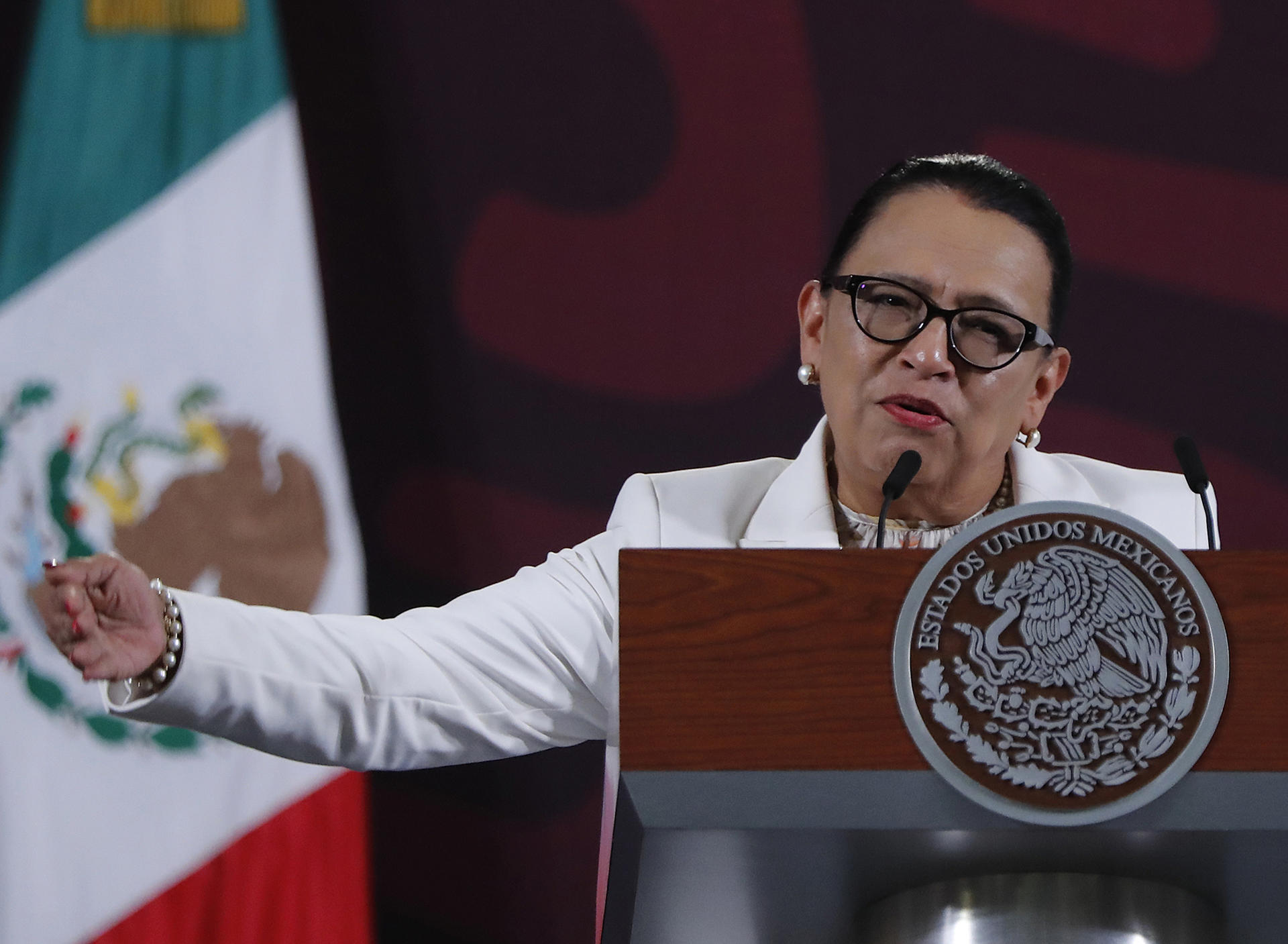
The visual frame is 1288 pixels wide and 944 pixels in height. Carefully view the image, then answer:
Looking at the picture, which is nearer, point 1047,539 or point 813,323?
point 1047,539

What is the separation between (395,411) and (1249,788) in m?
1.65

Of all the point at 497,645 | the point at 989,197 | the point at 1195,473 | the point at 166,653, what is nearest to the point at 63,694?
the point at 497,645

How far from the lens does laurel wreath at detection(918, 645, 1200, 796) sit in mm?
861

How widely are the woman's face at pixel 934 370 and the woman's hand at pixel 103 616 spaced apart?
79cm

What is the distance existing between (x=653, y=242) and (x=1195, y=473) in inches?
52.7

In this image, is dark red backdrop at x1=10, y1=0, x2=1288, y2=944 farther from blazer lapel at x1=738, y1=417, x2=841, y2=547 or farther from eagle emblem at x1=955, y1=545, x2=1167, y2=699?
eagle emblem at x1=955, y1=545, x2=1167, y2=699

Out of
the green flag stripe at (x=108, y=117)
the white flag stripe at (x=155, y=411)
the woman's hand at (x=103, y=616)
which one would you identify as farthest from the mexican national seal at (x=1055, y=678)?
the green flag stripe at (x=108, y=117)

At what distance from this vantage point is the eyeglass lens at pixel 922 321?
1.57 metres

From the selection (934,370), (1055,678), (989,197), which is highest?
(989,197)

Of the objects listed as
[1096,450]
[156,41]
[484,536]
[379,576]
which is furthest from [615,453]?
[156,41]

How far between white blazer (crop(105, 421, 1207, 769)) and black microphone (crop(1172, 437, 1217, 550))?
0.39 m

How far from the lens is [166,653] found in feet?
3.64

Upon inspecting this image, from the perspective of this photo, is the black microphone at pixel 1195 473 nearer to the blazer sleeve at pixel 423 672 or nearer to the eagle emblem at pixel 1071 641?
the eagle emblem at pixel 1071 641

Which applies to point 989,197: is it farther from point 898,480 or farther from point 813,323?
point 898,480
